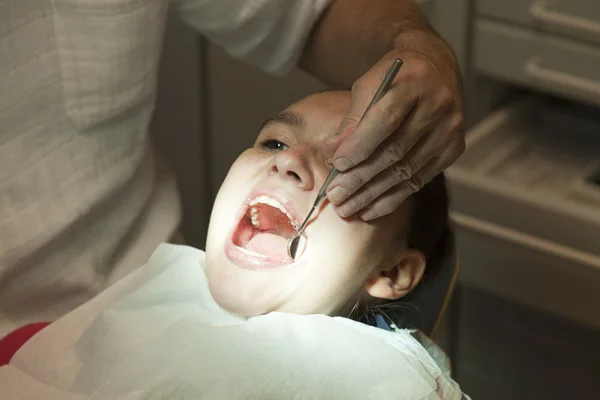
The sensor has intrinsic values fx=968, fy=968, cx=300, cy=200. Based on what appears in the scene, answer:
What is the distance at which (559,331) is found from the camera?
139 centimetres

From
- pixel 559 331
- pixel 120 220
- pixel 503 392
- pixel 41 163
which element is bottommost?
pixel 503 392

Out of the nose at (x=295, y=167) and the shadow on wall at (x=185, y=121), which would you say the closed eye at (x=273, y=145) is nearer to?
the nose at (x=295, y=167)

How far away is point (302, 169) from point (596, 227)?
18.6 inches

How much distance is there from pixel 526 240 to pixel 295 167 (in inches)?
18.5

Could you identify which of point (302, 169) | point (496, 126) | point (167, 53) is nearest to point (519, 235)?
point (496, 126)

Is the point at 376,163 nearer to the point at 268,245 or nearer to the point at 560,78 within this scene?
the point at 268,245

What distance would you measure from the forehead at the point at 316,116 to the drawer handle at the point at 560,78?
503 millimetres

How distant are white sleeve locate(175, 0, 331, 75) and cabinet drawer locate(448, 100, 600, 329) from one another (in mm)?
258

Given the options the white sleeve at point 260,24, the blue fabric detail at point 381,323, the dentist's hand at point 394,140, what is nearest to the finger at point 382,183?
→ the dentist's hand at point 394,140

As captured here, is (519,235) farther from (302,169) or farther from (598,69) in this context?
(302,169)

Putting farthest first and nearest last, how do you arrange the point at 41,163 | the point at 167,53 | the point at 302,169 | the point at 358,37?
the point at 167,53 → the point at 358,37 → the point at 41,163 → the point at 302,169

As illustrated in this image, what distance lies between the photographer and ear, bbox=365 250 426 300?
0.91 metres

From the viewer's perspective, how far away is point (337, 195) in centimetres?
82

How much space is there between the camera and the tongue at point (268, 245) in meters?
0.88
